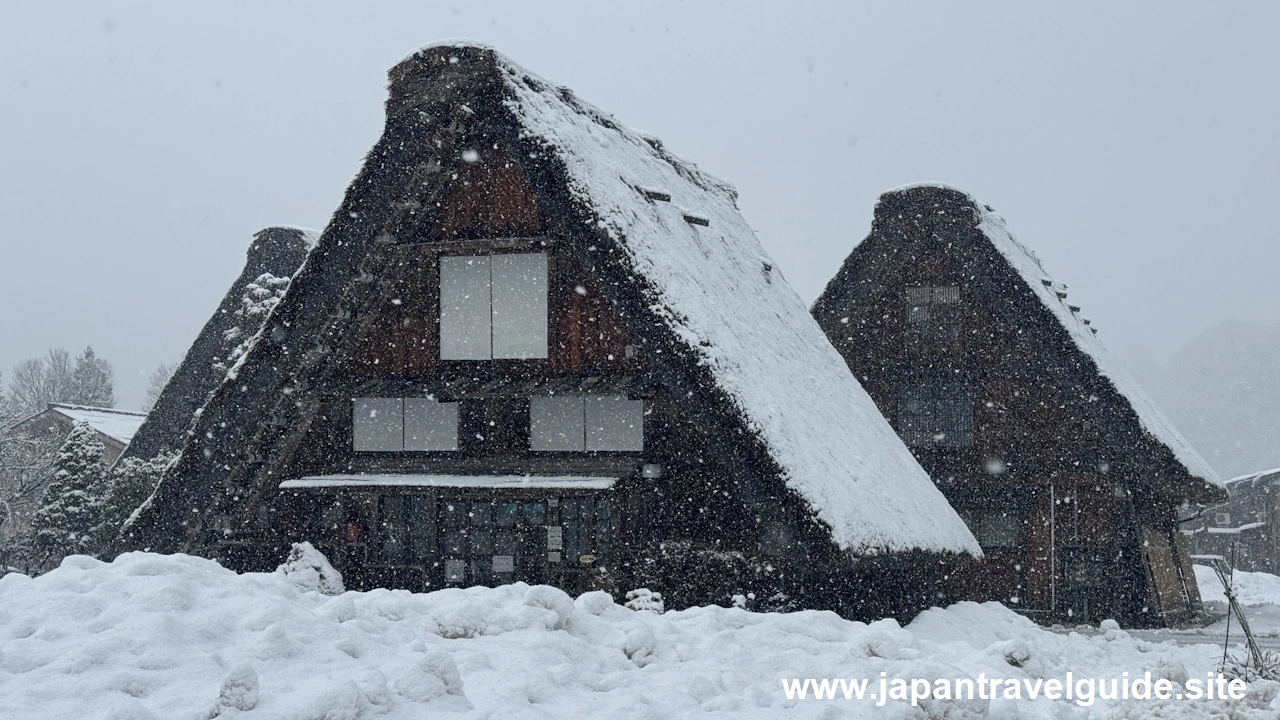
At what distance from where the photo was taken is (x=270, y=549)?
13930mm

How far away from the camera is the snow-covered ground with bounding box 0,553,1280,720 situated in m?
4.72

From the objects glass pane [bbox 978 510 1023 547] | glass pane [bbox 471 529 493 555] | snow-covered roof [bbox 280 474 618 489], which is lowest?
glass pane [bbox 978 510 1023 547]

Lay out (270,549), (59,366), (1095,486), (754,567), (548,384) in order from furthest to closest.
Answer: (59,366)
(1095,486)
(270,549)
(548,384)
(754,567)

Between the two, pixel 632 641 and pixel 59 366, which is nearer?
pixel 632 641

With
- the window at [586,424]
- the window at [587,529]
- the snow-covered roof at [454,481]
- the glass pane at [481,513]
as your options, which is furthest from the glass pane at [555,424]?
the glass pane at [481,513]

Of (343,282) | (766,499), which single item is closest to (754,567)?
(766,499)

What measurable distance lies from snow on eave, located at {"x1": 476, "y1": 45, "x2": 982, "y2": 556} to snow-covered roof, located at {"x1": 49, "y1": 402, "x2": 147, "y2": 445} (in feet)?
70.0

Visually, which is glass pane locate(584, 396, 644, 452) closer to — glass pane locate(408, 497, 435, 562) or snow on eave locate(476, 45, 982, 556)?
snow on eave locate(476, 45, 982, 556)

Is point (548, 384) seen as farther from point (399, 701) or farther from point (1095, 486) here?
point (1095, 486)

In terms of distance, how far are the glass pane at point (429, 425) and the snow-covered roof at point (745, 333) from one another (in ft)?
11.6

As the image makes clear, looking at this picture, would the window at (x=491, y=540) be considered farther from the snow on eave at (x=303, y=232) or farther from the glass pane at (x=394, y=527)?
the snow on eave at (x=303, y=232)

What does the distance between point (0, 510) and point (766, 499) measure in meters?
24.7

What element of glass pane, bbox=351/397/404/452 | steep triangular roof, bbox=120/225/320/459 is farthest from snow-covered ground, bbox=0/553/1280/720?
steep triangular roof, bbox=120/225/320/459

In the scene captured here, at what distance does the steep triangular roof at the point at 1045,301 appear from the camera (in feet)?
59.7
